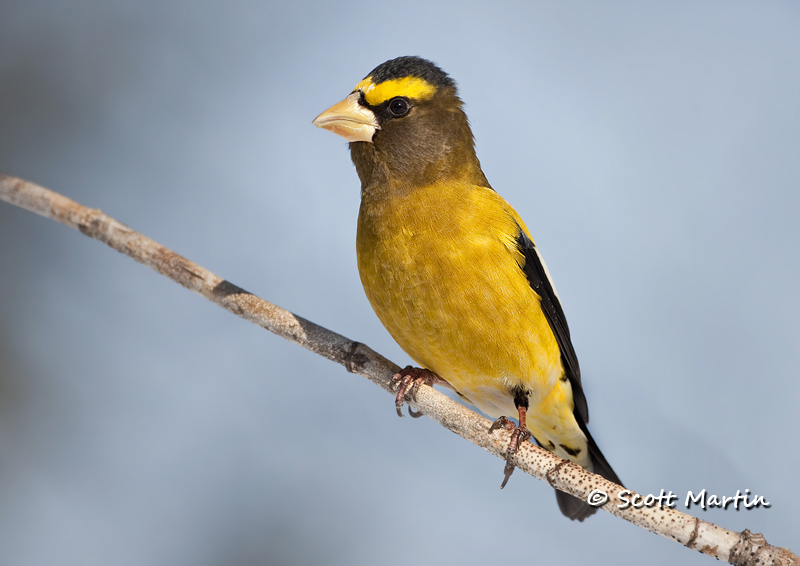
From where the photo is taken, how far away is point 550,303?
203cm

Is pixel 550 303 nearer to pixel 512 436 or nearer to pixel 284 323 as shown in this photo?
pixel 512 436

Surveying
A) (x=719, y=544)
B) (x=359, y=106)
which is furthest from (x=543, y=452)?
(x=359, y=106)

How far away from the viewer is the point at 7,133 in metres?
2.52

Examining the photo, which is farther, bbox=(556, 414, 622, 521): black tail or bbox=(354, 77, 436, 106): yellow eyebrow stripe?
bbox=(556, 414, 622, 521): black tail

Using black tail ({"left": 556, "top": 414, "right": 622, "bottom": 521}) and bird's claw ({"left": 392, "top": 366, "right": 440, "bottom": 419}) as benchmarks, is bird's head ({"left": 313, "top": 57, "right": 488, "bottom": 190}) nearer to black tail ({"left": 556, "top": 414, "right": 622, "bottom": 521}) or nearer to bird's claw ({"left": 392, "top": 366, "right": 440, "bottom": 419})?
bird's claw ({"left": 392, "top": 366, "right": 440, "bottom": 419})

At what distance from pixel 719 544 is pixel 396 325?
0.95 m

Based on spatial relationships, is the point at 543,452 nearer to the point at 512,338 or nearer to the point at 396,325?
the point at 512,338

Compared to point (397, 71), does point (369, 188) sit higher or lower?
lower

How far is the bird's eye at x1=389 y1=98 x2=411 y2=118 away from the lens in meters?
1.90

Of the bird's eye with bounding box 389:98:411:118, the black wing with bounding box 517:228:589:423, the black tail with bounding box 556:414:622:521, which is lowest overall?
the black tail with bounding box 556:414:622:521

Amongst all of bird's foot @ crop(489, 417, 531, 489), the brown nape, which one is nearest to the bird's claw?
bird's foot @ crop(489, 417, 531, 489)

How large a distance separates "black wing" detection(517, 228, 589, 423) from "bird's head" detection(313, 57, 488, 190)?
0.91ft

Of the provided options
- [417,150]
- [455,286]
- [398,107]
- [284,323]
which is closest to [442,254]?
[455,286]

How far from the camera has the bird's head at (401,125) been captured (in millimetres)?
1880
